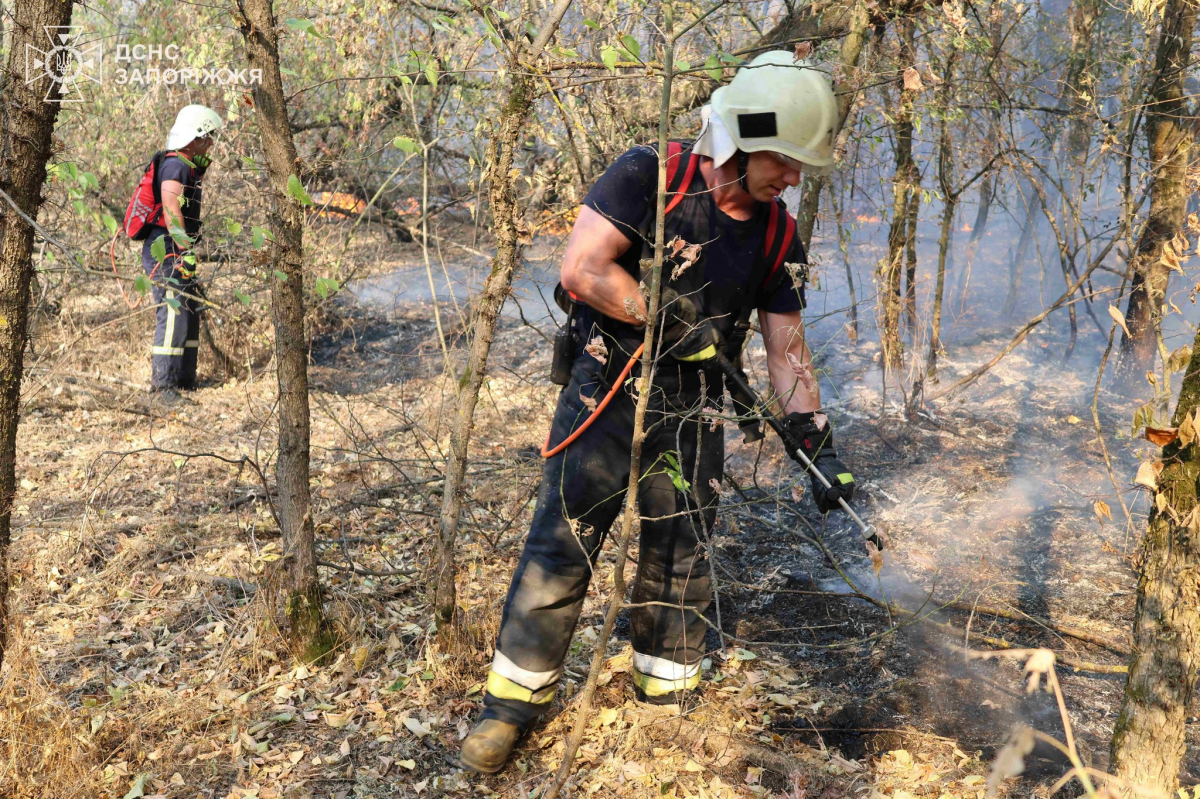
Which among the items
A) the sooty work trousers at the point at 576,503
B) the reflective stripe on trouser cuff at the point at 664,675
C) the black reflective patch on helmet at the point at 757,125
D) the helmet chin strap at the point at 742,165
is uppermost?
the black reflective patch on helmet at the point at 757,125

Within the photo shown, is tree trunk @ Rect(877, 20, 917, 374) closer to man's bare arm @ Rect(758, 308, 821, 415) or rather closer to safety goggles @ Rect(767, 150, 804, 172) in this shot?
man's bare arm @ Rect(758, 308, 821, 415)

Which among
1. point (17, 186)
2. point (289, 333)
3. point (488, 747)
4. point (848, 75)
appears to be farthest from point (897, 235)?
point (17, 186)

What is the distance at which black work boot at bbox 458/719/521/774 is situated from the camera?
9.16 feet

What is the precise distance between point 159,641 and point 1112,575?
4.16 m

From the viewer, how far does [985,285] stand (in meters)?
9.73

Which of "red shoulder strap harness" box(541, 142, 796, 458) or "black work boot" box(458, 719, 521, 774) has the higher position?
"red shoulder strap harness" box(541, 142, 796, 458)

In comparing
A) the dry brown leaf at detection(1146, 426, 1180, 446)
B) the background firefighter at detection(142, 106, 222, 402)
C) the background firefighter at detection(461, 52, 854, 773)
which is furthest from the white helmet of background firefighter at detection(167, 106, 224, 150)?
the dry brown leaf at detection(1146, 426, 1180, 446)

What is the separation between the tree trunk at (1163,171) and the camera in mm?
5066

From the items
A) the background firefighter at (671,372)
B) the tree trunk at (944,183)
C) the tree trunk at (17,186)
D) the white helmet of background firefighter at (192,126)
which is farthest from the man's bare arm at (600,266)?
the white helmet of background firefighter at (192,126)

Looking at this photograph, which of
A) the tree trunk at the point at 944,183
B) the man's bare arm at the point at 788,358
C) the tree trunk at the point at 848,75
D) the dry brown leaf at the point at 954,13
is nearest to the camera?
the man's bare arm at the point at 788,358

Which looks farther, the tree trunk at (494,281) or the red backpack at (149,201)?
the red backpack at (149,201)

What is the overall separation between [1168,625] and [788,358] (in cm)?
141

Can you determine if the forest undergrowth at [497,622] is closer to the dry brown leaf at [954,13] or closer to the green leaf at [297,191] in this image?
the green leaf at [297,191]

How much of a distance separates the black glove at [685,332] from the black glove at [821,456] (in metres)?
0.45
